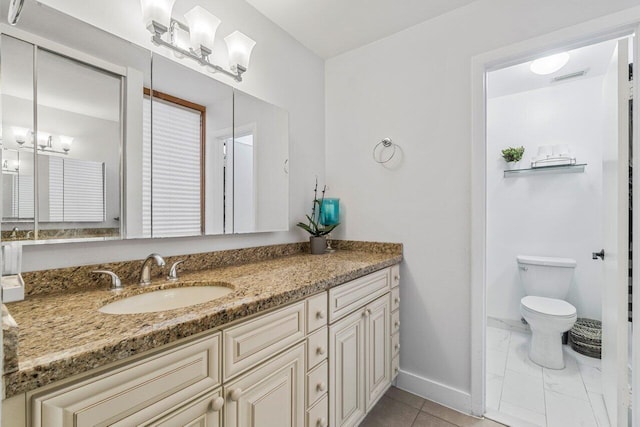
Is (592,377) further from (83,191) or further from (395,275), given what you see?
(83,191)

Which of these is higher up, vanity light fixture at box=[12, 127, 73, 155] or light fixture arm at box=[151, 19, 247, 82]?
light fixture arm at box=[151, 19, 247, 82]

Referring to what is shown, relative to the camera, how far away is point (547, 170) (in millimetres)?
2674

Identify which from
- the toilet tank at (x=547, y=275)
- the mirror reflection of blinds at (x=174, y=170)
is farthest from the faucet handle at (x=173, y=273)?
the toilet tank at (x=547, y=275)

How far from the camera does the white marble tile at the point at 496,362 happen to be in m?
2.16

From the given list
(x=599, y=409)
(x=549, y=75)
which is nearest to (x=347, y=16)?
(x=549, y=75)

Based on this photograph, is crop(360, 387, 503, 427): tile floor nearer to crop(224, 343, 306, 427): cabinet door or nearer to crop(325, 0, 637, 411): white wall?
crop(325, 0, 637, 411): white wall

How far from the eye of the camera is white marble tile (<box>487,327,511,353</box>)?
2520mm

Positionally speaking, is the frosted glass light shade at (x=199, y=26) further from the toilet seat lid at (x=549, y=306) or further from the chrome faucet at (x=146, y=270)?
the toilet seat lid at (x=549, y=306)

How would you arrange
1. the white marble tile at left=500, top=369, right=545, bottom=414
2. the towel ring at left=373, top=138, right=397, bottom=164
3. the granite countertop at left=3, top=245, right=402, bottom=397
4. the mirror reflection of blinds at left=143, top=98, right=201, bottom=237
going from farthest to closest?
the towel ring at left=373, top=138, right=397, bottom=164, the white marble tile at left=500, top=369, right=545, bottom=414, the mirror reflection of blinds at left=143, top=98, right=201, bottom=237, the granite countertop at left=3, top=245, right=402, bottom=397

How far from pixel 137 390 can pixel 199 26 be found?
146 cm

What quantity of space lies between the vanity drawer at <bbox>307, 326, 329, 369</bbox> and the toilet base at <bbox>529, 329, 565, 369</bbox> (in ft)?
6.24

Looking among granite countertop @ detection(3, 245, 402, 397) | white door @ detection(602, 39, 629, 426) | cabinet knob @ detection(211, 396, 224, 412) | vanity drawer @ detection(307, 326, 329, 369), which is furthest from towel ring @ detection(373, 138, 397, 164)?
cabinet knob @ detection(211, 396, 224, 412)

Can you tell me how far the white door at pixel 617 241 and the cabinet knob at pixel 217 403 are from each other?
1754 millimetres

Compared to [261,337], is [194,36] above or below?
above
